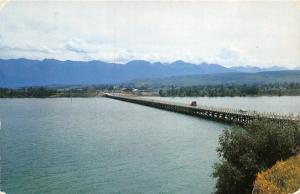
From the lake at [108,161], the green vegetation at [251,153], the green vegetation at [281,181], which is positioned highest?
the green vegetation at [281,181]

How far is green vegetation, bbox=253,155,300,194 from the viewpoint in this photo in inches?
409

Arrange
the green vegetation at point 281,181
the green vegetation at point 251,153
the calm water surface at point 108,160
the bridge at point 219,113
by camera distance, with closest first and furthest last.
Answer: the green vegetation at point 281,181 < the green vegetation at point 251,153 < the calm water surface at point 108,160 < the bridge at point 219,113

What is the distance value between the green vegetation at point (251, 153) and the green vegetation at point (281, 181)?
5.63 m

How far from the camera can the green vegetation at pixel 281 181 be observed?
409 inches

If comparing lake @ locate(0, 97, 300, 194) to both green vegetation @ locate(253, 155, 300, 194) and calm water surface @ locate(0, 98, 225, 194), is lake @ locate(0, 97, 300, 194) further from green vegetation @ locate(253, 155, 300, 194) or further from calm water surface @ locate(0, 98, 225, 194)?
green vegetation @ locate(253, 155, 300, 194)

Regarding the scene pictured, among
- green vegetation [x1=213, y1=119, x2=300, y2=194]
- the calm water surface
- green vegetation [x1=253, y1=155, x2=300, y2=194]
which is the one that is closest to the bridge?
the calm water surface

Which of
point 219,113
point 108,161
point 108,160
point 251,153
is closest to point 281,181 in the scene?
point 251,153

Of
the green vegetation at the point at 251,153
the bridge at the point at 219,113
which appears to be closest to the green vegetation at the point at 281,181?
the green vegetation at the point at 251,153

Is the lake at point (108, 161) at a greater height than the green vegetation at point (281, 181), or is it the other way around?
the green vegetation at point (281, 181)

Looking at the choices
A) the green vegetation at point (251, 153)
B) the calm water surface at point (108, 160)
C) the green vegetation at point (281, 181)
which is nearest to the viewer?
the green vegetation at point (281, 181)

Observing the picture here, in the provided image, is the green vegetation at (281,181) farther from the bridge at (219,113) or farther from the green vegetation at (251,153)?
the bridge at (219,113)

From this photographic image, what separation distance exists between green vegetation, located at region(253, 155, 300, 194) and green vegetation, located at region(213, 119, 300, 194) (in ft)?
18.5

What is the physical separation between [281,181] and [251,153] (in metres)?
7.79

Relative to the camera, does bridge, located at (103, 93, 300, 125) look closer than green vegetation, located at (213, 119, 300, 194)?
No
